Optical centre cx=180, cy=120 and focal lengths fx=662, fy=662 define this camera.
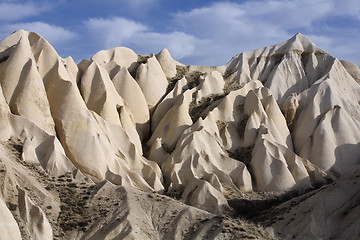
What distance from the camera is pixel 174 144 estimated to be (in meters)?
43.0

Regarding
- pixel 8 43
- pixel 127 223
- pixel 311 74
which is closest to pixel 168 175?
pixel 127 223

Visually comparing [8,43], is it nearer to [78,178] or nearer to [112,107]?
[112,107]

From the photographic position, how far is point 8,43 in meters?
40.9

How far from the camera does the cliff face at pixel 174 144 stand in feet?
103

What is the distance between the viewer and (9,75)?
36.9 m

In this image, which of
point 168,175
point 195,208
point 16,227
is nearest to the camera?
point 16,227

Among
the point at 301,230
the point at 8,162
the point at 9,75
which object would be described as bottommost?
the point at 301,230

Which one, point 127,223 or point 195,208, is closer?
point 127,223

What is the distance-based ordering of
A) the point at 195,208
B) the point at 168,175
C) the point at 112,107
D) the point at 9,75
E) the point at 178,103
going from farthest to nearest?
the point at 178,103 → the point at 112,107 → the point at 168,175 → the point at 9,75 → the point at 195,208

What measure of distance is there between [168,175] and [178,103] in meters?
7.93

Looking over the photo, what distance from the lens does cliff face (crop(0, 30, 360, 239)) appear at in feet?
103

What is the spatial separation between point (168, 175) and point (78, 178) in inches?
288

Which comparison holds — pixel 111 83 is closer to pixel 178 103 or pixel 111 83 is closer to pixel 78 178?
pixel 178 103

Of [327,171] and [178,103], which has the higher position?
[178,103]
